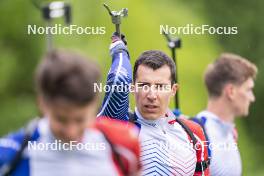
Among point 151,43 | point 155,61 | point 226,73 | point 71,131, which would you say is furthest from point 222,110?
point 151,43

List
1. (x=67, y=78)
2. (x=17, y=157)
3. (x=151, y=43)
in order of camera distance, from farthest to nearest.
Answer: (x=151, y=43) < (x=17, y=157) < (x=67, y=78)

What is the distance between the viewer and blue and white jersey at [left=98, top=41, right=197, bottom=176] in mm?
4465

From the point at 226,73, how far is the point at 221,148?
1.32 feet

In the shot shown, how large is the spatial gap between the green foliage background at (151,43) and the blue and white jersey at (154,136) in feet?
20.7

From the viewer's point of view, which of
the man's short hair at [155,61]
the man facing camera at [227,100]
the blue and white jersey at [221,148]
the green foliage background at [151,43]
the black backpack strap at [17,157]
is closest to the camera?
the black backpack strap at [17,157]

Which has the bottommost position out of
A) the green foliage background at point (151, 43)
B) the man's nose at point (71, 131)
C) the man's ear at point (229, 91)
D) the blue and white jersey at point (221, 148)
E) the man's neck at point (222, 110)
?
the blue and white jersey at point (221, 148)

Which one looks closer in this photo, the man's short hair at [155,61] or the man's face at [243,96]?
the man's short hair at [155,61]

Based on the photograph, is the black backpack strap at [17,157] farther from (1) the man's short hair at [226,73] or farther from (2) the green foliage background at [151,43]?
(2) the green foliage background at [151,43]

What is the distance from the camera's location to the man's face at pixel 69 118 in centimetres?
304

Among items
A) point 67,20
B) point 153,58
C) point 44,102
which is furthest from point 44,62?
point 153,58

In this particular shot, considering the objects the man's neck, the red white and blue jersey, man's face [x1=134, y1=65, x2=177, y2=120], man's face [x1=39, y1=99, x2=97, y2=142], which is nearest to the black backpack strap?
the red white and blue jersey

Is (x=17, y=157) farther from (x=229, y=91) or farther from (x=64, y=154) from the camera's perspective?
(x=229, y=91)

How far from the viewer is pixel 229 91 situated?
5.08m

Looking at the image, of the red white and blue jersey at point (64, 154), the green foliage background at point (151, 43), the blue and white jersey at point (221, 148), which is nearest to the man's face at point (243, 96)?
the blue and white jersey at point (221, 148)
